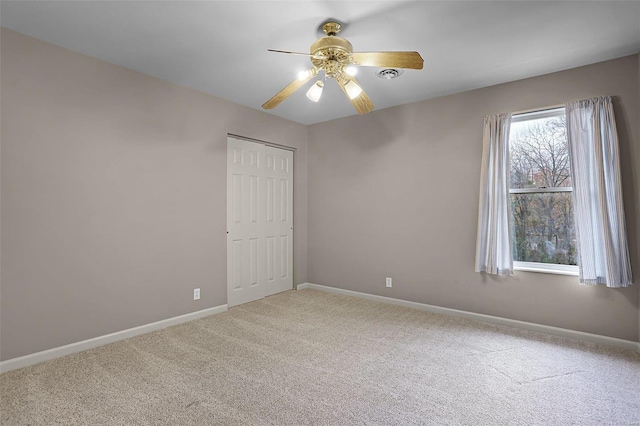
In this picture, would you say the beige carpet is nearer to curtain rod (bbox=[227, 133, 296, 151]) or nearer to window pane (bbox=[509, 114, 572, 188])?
window pane (bbox=[509, 114, 572, 188])

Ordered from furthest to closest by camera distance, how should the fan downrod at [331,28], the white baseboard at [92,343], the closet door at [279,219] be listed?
the closet door at [279,219] < the white baseboard at [92,343] < the fan downrod at [331,28]

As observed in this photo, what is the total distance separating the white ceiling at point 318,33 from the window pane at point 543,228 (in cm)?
125

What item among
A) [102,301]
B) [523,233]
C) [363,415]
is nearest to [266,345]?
[363,415]

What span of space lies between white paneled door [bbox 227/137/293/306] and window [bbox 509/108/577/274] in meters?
2.93

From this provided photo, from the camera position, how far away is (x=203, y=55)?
110 inches

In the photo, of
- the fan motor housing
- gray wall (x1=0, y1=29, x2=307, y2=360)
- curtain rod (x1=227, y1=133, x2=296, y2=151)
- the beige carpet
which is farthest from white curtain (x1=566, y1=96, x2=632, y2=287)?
gray wall (x1=0, y1=29, x2=307, y2=360)

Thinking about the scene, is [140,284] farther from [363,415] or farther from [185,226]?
[363,415]

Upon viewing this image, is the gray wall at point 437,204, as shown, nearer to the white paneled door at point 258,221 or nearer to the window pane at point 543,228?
the window pane at point 543,228

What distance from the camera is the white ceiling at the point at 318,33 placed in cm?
217

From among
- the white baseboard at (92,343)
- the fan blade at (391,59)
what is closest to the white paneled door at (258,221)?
the white baseboard at (92,343)

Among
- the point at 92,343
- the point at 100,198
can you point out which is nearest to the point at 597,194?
the point at 100,198

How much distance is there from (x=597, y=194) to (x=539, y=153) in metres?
0.67

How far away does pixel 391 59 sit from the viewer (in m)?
2.07

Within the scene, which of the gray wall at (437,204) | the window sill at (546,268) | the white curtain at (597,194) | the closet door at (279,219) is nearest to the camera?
the white curtain at (597,194)
